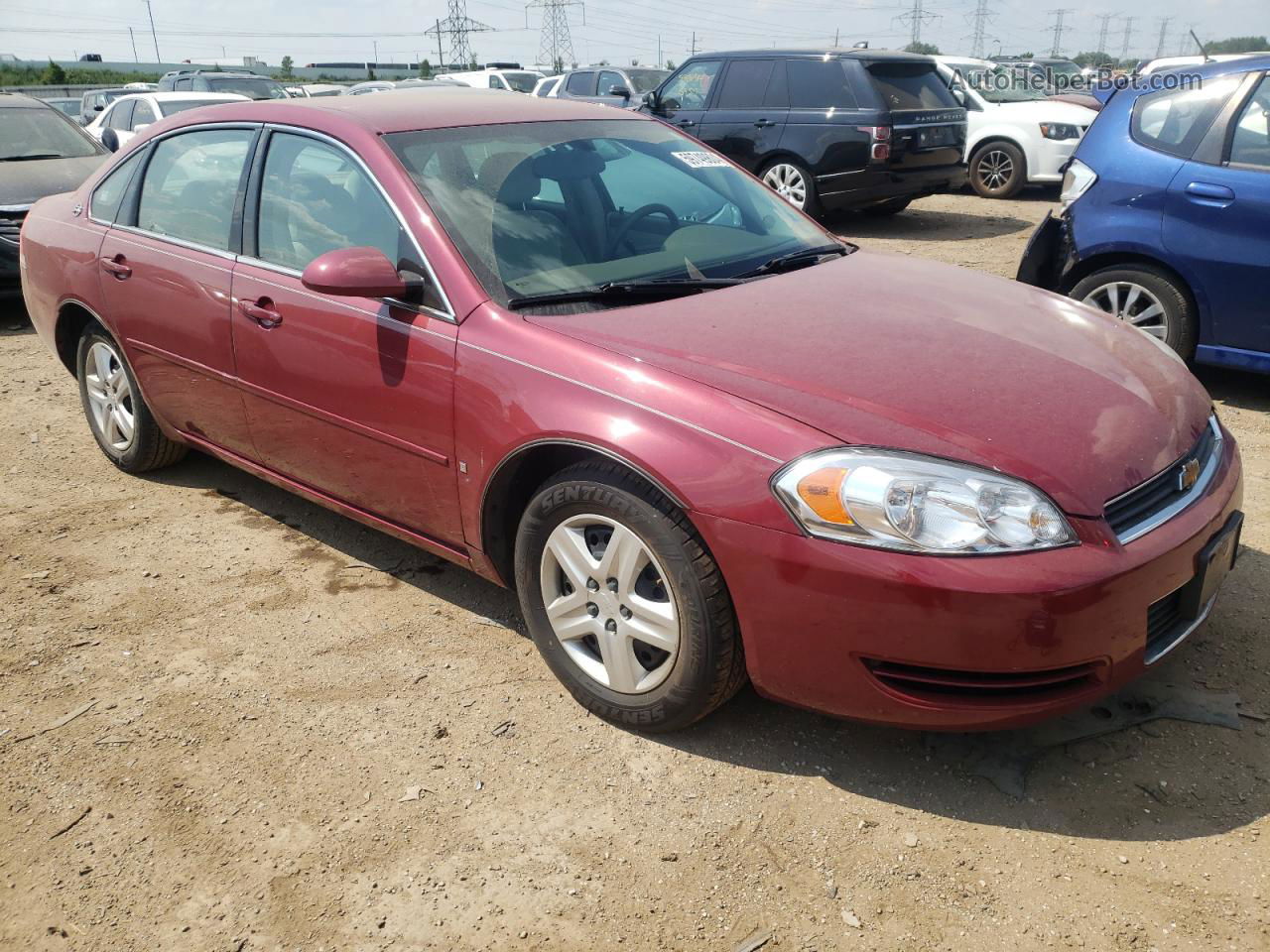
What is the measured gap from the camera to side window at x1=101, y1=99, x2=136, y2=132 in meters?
14.0

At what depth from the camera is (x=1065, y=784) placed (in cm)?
271

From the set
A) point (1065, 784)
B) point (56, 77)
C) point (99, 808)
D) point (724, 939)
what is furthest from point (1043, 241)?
point (56, 77)

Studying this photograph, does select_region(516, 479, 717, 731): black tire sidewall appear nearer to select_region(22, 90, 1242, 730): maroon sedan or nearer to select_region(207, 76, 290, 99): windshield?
Answer: select_region(22, 90, 1242, 730): maroon sedan

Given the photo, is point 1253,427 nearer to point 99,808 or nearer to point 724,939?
point 724,939

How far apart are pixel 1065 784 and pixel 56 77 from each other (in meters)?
52.7

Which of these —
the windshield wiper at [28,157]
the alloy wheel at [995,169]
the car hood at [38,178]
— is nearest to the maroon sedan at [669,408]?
the car hood at [38,178]

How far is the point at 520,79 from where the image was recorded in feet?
71.7

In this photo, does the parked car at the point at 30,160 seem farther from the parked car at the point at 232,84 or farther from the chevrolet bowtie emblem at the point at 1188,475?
the chevrolet bowtie emblem at the point at 1188,475

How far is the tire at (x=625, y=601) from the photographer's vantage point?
104 inches

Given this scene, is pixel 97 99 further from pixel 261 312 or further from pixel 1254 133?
pixel 1254 133

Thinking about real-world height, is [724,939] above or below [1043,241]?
below

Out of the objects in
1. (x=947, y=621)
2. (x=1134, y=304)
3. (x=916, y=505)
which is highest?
(x=916, y=505)

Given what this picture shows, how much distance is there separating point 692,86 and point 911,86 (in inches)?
94.9

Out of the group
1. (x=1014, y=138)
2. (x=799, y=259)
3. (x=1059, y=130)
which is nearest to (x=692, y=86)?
(x=1014, y=138)
